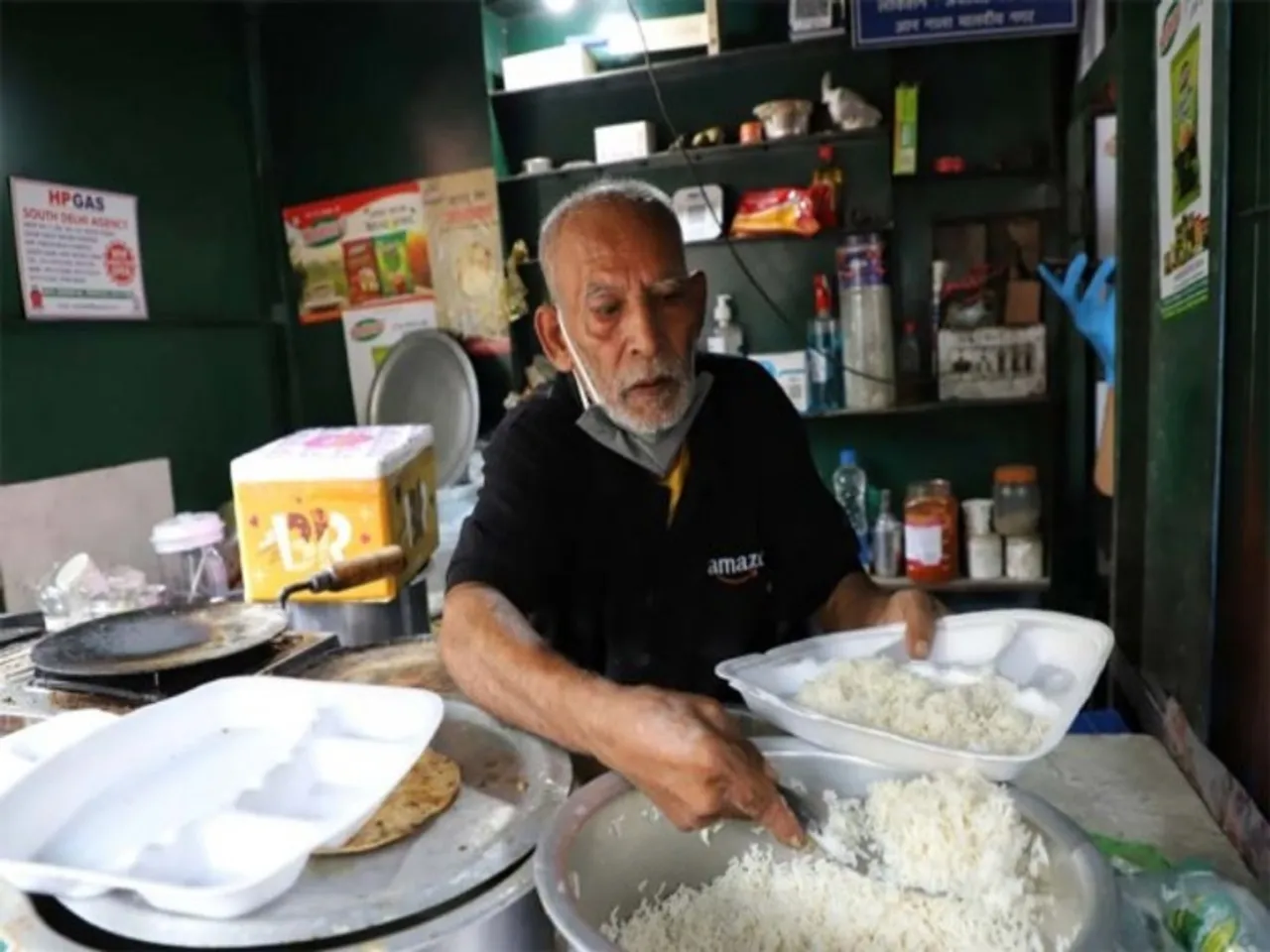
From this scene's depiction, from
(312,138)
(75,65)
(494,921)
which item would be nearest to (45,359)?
(75,65)

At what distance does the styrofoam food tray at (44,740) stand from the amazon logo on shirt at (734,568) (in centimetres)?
85

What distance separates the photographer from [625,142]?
10.5ft

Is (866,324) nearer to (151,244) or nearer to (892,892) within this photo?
(151,244)

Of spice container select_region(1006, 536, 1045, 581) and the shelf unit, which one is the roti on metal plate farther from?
spice container select_region(1006, 536, 1045, 581)

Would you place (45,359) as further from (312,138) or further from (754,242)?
(754,242)

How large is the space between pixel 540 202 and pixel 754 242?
80 cm

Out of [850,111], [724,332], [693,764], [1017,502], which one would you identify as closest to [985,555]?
[1017,502]

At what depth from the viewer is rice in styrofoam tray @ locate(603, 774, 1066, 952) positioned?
0.75 metres

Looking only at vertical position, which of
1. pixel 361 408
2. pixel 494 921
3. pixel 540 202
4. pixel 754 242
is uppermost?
pixel 540 202

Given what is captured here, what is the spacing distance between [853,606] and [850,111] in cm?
209

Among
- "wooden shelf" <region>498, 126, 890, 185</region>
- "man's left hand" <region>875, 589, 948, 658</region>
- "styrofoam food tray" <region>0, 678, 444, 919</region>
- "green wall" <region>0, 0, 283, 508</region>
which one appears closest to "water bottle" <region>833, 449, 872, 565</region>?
"wooden shelf" <region>498, 126, 890, 185</region>

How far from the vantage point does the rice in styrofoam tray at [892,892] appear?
752 mm

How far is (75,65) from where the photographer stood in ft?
9.30

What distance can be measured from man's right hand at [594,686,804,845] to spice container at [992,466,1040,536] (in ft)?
8.11
